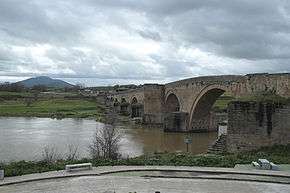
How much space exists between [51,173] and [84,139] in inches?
638

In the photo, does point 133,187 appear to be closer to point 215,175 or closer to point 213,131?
point 215,175

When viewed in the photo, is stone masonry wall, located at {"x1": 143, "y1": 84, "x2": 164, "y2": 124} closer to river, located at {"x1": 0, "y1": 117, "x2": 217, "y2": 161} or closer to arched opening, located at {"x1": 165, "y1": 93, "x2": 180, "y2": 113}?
arched opening, located at {"x1": 165, "y1": 93, "x2": 180, "y2": 113}

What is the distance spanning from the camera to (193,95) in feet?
117

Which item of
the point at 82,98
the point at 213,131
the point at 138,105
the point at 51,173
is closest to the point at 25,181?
the point at 51,173

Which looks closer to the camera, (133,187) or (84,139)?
(133,187)

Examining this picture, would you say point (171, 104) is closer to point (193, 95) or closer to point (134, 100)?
point (193, 95)

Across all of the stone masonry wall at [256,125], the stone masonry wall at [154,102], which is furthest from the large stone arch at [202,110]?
the stone masonry wall at [256,125]

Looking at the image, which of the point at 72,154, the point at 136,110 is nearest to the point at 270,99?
the point at 72,154

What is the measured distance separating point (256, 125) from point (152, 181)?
25.8 feet

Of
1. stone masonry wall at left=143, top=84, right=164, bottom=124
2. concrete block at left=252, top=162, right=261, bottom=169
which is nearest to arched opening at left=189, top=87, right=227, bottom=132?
stone masonry wall at left=143, top=84, right=164, bottom=124

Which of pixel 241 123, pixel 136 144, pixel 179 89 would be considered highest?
pixel 179 89

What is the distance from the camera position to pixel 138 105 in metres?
50.9

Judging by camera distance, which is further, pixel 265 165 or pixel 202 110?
pixel 202 110

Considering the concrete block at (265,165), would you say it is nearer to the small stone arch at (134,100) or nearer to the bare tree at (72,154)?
the bare tree at (72,154)
